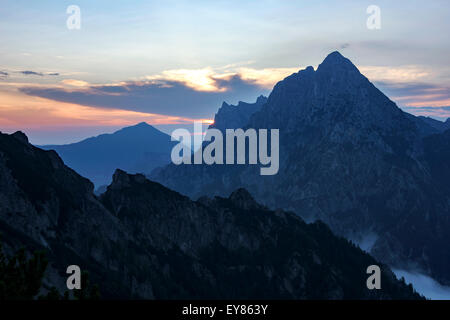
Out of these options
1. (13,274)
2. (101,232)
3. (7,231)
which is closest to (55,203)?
(101,232)

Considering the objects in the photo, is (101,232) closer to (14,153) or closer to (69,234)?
(69,234)

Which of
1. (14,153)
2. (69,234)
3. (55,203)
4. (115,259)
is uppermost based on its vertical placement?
(14,153)

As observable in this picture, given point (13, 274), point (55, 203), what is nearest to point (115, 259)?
point (55, 203)

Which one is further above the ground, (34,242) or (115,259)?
(34,242)
